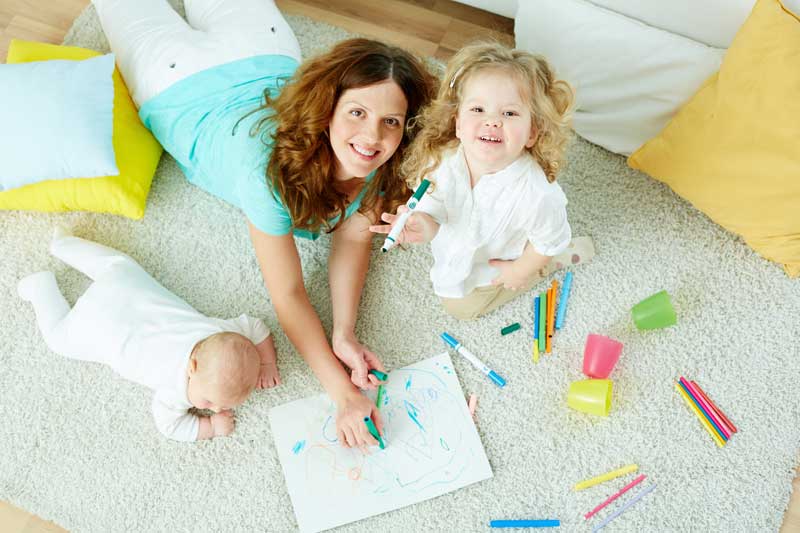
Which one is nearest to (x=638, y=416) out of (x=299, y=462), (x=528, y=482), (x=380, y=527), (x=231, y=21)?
A: (x=528, y=482)

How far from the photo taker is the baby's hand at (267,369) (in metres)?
1.29

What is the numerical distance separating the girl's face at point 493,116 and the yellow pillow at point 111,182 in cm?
78

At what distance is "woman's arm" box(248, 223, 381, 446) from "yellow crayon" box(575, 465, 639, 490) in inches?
16.4

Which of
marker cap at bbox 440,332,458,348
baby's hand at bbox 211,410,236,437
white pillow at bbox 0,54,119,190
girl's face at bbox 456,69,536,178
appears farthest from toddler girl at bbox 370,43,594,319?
white pillow at bbox 0,54,119,190

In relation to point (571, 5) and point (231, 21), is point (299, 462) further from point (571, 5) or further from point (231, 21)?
point (571, 5)

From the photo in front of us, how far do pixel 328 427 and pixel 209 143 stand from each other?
0.61 meters

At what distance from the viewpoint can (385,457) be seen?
4.06 ft

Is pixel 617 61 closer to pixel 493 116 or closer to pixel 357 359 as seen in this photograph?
pixel 493 116

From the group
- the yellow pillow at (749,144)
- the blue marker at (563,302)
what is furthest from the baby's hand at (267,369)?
the yellow pillow at (749,144)

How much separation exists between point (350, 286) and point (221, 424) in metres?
0.38

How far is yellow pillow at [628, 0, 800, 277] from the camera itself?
1.07 m

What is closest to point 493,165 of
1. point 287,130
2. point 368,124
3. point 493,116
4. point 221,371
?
point 493,116

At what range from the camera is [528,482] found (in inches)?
49.0

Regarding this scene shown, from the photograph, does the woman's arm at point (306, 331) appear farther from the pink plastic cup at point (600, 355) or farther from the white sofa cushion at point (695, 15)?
the white sofa cushion at point (695, 15)
